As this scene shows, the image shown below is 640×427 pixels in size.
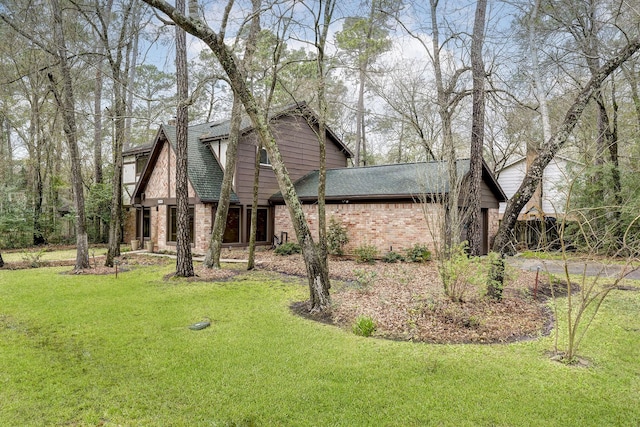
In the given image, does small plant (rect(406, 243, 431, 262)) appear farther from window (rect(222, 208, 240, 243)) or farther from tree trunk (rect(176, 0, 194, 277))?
window (rect(222, 208, 240, 243))

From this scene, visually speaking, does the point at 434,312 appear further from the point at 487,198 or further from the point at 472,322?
the point at 487,198

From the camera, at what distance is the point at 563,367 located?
425 cm

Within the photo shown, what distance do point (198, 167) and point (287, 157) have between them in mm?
3925

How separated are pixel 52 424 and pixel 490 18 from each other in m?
11.2

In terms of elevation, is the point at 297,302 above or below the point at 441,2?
below

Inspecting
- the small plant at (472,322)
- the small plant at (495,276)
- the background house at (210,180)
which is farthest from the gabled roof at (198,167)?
the small plant at (472,322)

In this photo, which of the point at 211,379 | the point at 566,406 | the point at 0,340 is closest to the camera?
the point at 566,406

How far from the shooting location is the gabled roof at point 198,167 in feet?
49.0

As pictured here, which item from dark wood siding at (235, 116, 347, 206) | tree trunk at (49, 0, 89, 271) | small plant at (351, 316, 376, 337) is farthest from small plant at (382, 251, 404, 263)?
tree trunk at (49, 0, 89, 271)

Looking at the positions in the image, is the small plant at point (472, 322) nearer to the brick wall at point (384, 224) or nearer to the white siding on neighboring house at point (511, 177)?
the brick wall at point (384, 224)

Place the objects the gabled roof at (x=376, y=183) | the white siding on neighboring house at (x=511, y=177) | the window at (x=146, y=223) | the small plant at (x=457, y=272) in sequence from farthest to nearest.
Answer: the white siding on neighboring house at (x=511, y=177), the window at (x=146, y=223), the gabled roof at (x=376, y=183), the small plant at (x=457, y=272)

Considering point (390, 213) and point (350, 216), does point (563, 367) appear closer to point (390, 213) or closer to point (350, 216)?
point (390, 213)

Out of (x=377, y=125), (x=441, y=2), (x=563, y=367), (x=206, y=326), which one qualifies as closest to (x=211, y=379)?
(x=206, y=326)

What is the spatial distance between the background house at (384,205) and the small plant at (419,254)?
237 millimetres
